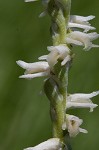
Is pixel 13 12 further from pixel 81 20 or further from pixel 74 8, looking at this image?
pixel 81 20

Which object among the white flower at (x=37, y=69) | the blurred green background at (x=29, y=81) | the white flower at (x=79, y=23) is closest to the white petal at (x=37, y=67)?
the white flower at (x=37, y=69)

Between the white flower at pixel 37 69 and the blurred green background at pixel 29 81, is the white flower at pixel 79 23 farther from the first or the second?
the blurred green background at pixel 29 81

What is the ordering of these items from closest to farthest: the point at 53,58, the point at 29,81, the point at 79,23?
the point at 53,58 → the point at 79,23 → the point at 29,81

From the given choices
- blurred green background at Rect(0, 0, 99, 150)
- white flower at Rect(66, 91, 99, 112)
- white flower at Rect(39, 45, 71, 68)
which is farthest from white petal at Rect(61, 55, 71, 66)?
blurred green background at Rect(0, 0, 99, 150)

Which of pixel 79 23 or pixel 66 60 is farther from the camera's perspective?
pixel 79 23

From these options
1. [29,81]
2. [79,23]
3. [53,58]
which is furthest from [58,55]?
[29,81]

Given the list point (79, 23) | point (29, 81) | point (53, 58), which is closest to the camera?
point (53, 58)

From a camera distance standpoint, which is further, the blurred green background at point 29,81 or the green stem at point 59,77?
the blurred green background at point 29,81

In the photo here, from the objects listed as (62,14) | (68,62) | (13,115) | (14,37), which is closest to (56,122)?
(68,62)

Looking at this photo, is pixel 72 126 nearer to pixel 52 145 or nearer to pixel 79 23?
pixel 52 145
